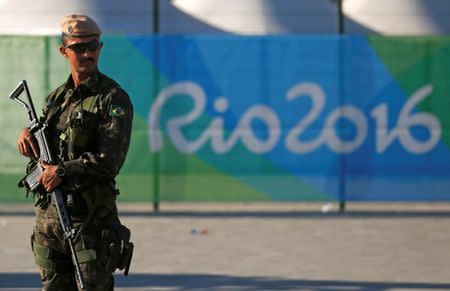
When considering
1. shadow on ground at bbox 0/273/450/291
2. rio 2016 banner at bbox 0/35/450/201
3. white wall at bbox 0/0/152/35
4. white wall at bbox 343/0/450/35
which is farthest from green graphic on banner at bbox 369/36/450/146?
white wall at bbox 343/0/450/35

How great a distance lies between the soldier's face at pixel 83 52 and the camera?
242 inches

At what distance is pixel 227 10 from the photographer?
23062 mm

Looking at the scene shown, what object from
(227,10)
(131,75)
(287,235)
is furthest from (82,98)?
(227,10)

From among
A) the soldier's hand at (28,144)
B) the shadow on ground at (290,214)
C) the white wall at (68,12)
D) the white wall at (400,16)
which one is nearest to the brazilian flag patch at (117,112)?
the soldier's hand at (28,144)

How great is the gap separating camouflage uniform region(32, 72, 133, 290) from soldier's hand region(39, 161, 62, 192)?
0.19 ft

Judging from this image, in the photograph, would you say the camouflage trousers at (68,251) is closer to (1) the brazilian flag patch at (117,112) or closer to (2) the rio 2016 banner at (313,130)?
(1) the brazilian flag patch at (117,112)

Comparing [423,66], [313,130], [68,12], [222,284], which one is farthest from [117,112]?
[68,12]

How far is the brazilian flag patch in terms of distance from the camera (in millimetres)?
6070

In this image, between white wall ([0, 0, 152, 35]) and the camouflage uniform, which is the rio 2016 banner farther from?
the camouflage uniform

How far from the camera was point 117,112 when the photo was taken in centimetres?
608

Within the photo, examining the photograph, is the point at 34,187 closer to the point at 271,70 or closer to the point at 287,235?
the point at 287,235

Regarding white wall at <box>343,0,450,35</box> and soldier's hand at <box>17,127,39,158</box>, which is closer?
soldier's hand at <box>17,127,39,158</box>

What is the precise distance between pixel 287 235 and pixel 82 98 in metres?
7.23

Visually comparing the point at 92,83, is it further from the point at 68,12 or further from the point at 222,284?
the point at 68,12
